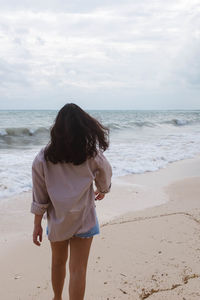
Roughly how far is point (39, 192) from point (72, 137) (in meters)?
0.44

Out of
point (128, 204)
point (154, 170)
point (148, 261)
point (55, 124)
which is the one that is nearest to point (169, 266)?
point (148, 261)

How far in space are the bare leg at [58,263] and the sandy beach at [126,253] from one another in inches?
15.9

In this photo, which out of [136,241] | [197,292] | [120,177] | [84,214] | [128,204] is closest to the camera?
[84,214]

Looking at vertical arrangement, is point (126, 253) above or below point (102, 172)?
below

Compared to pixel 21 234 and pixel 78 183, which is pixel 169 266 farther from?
pixel 21 234

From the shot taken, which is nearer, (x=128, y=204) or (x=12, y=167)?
(x=128, y=204)

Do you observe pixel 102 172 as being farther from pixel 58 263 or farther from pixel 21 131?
pixel 21 131

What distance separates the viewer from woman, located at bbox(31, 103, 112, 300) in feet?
6.53

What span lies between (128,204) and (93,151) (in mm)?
3669

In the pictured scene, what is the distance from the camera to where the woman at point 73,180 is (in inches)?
78.3

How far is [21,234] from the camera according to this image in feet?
13.8

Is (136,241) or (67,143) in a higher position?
(67,143)

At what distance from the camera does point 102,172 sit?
6.97 feet

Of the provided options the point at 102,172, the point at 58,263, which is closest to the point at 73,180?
the point at 102,172
